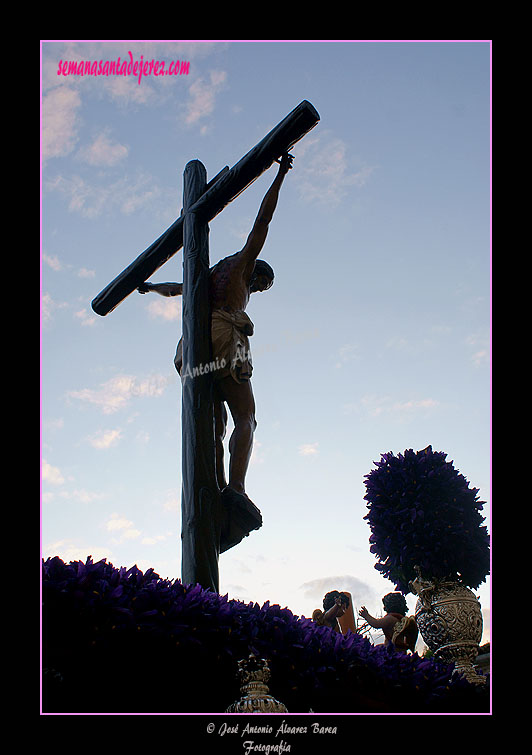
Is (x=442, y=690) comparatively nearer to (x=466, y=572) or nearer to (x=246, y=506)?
(x=466, y=572)

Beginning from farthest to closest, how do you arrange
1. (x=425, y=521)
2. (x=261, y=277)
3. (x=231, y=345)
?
(x=261, y=277)
(x=231, y=345)
(x=425, y=521)

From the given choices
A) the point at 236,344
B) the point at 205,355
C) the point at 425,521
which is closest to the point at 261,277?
the point at 236,344

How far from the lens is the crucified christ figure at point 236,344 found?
475 centimetres

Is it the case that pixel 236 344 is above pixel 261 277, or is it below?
below

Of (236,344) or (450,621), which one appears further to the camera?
(236,344)

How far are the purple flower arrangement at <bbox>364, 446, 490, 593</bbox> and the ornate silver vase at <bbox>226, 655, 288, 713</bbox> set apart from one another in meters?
1.81

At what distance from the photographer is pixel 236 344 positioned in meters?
4.86

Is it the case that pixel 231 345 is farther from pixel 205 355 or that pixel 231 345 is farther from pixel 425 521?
pixel 425 521

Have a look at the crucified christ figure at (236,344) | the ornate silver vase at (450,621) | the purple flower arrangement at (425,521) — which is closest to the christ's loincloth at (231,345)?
the crucified christ figure at (236,344)

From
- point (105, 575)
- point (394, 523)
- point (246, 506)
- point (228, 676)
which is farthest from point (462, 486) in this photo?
point (105, 575)

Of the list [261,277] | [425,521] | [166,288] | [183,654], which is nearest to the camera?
[183,654]

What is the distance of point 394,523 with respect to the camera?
478cm

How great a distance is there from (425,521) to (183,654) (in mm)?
2191

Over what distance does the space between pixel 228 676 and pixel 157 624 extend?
1.27 ft
